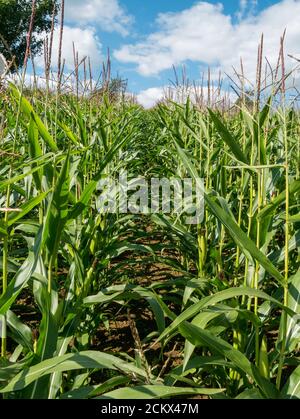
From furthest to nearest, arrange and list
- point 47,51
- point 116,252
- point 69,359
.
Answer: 1. point 116,252
2. point 47,51
3. point 69,359

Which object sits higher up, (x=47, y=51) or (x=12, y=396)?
(x=47, y=51)

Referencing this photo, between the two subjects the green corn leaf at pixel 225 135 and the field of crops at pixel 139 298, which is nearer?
the field of crops at pixel 139 298

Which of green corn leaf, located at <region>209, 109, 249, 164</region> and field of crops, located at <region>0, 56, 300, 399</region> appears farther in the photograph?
green corn leaf, located at <region>209, 109, 249, 164</region>

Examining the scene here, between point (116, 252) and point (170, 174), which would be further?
point (170, 174)

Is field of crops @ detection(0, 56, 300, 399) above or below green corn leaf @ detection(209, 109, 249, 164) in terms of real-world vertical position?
below

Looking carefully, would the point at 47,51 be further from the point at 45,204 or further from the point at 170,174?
the point at 170,174

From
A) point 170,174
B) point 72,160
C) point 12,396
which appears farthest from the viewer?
point 170,174

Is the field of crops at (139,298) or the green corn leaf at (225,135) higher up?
the green corn leaf at (225,135)

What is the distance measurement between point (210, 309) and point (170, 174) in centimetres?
225

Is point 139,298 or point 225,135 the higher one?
point 225,135

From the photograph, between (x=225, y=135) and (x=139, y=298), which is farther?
(x=139, y=298)

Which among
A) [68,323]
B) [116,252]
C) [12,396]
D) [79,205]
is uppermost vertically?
[79,205]
